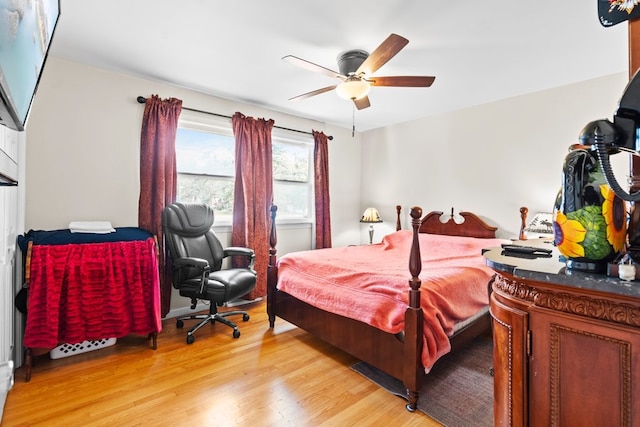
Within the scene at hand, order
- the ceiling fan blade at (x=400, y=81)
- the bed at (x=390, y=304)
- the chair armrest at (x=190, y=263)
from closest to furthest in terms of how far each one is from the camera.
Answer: the bed at (x=390, y=304) → the ceiling fan blade at (x=400, y=81) → the chair armrest at (x=190, y=263)

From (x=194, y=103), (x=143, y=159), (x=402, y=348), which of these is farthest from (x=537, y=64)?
(x=143, y=159)

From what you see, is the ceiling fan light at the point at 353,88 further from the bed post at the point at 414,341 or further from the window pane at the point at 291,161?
the window pane at the point at 291,161

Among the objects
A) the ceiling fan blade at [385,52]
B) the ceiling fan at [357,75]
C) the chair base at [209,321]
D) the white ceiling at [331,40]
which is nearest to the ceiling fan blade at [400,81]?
the ceiling fan at [357,75]

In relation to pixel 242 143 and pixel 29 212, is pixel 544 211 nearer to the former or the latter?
pixel 242 143

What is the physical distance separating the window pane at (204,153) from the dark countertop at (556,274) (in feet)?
10.4

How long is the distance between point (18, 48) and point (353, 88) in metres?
1.94

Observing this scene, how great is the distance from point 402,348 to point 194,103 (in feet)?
10.2

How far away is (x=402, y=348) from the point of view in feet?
6.21

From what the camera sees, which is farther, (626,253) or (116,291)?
(116,291)

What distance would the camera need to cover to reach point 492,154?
12.2 feet

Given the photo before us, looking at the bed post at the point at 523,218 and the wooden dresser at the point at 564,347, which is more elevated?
the bed post at the point at 523,218

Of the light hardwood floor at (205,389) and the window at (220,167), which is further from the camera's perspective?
the window at (220,167)

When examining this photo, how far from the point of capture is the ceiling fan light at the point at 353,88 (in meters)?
2.39

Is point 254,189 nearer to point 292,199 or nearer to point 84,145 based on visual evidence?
point 292,199
